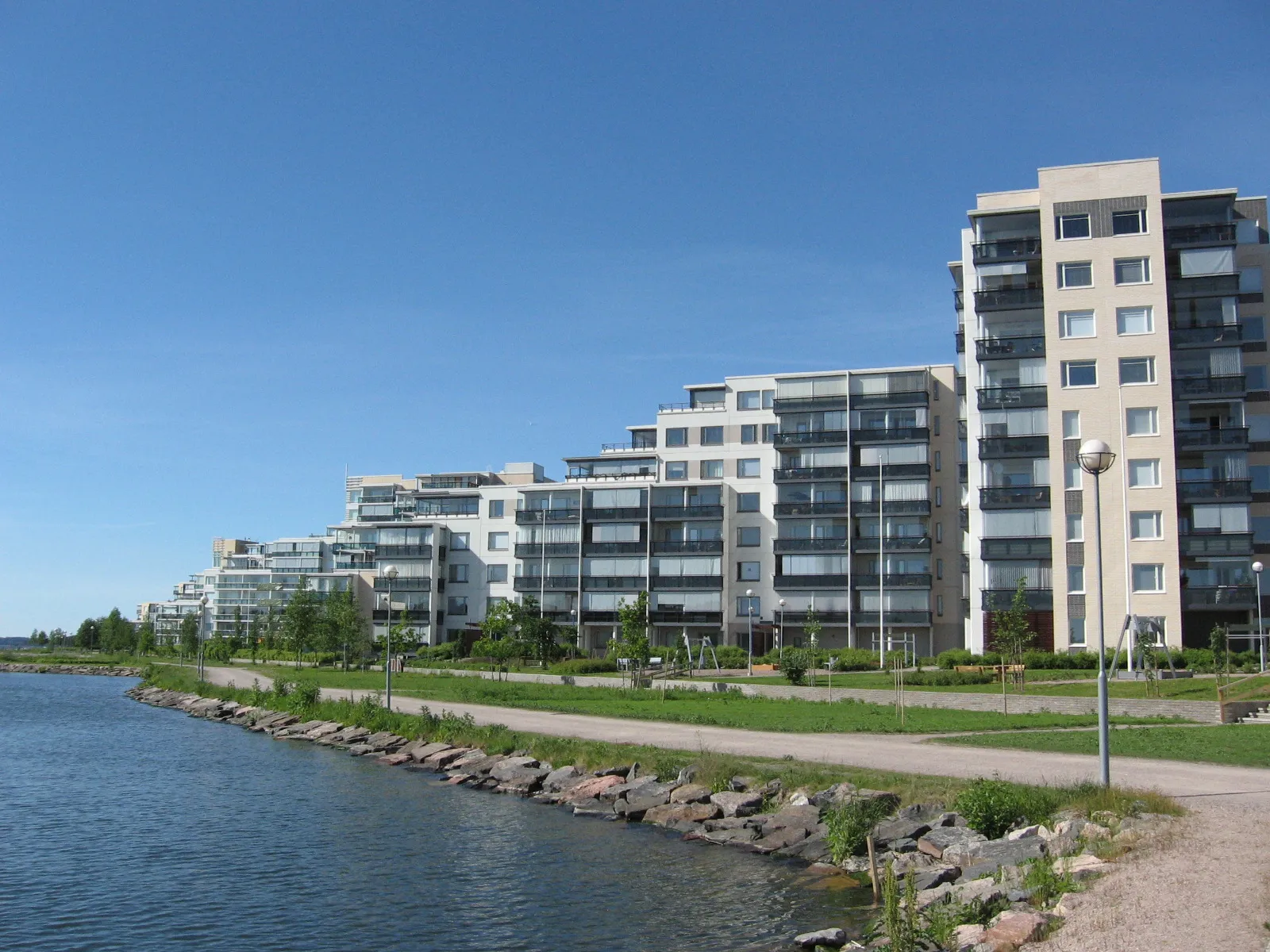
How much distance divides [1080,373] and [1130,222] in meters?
10.1

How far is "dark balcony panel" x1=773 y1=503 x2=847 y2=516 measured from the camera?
89.4m

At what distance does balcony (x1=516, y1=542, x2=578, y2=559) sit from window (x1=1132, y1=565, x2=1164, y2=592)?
49807 mm

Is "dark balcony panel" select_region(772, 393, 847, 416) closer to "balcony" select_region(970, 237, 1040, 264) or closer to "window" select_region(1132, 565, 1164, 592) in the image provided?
"balcony" select_region(970, 237, 1040, 264)

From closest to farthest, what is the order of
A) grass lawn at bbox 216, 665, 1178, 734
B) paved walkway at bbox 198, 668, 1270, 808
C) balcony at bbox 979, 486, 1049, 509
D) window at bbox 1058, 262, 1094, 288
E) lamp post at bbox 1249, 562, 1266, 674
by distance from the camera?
paved walkway at bbox 198, 668, 1270, 808 → grass lawn at bbox 216, 665, 1178, 734 → lamp post at bbox 1249, 562, 1266, 674 → window at bbox 1058, 262, 1094, 288 → balcony at bbox 979, 486, 1049, 509

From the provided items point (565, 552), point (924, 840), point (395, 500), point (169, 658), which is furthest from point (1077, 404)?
point (169, 658)

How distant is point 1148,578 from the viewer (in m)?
65.2

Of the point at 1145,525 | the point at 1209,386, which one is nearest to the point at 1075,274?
the point at 1209,386

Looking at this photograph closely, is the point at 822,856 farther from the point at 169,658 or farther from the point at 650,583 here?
the point at 169,658

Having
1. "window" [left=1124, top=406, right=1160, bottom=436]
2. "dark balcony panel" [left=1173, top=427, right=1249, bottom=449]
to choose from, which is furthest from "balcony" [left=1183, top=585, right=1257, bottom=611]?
"window" [left=1124, top=406, right=1160, bottom=436]

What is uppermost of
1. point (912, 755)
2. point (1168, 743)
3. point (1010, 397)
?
point (1010, 397)

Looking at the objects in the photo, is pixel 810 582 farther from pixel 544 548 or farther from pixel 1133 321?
pixel 1133 321

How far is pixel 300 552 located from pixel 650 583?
281ft

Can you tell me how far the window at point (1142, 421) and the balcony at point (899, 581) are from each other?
2269 centimetres

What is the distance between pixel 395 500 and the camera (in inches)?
5669
